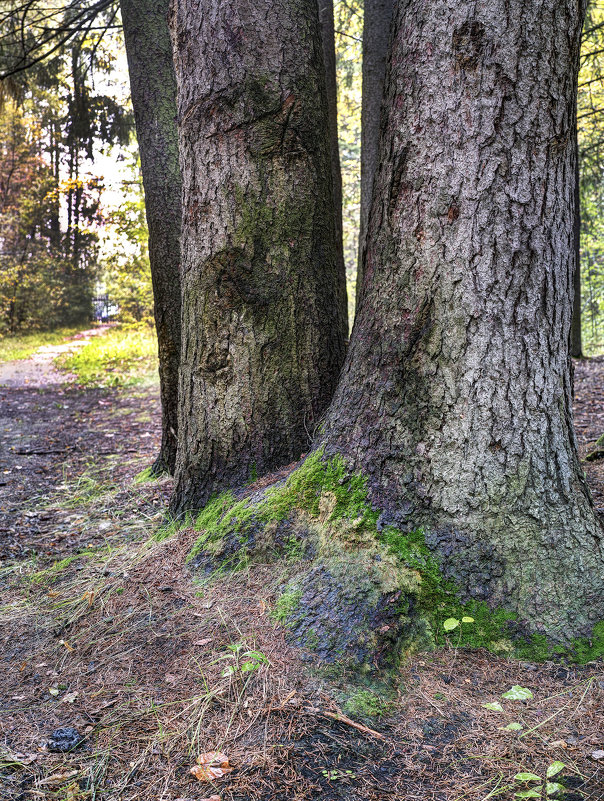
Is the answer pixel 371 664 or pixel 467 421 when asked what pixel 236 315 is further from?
pixel 371 664

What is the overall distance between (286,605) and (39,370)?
12323mm

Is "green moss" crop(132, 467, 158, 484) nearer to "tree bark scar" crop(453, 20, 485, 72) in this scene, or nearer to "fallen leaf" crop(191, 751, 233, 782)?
"fallen leaf" crop(191, 751, 233, 782)

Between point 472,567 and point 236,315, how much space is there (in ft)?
5.38

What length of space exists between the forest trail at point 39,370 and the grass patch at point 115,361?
31 cm

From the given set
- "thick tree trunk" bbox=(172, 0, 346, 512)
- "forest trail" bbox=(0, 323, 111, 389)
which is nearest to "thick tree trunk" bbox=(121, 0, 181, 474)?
"thick tree trunk" bbox=(172, 0, 346, 512)

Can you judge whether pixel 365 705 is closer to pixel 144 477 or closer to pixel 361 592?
pixel 361 592

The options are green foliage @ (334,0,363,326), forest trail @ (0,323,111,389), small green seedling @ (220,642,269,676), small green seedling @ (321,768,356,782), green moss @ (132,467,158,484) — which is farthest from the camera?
forest trail @ (0,323,111,389)

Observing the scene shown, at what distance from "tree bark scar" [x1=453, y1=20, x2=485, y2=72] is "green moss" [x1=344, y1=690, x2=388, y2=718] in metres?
2.32

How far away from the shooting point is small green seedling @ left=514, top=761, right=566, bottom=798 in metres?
1.66

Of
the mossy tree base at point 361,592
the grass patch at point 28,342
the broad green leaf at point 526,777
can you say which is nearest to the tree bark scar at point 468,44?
the mossy tree base at point 361,592

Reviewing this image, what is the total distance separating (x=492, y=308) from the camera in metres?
2.29

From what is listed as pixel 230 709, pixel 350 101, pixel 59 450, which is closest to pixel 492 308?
pixel 230 709

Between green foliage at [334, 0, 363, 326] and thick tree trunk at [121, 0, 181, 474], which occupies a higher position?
green foliage at [334, 0, 363, 326]

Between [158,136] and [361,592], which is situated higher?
[158,136]
